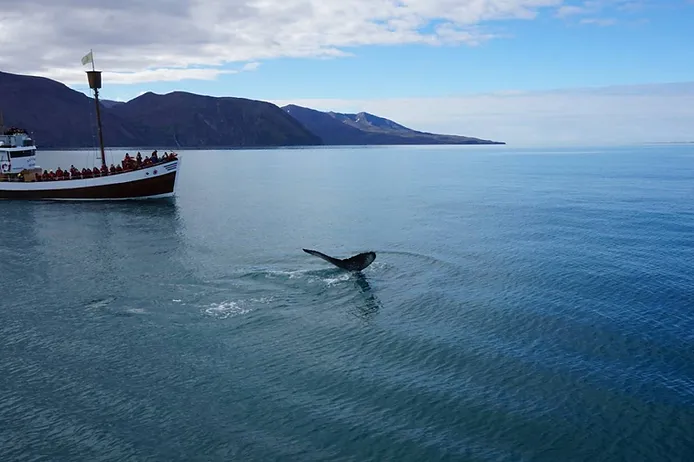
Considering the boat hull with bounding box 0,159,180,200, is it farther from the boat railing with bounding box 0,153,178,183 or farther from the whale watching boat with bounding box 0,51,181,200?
the boat railing with bounding box 0,153,178,183

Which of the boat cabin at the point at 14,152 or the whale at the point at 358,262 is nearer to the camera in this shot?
the whale at the point at 358,262

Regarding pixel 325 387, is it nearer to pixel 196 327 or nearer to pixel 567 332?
pixel 196 327

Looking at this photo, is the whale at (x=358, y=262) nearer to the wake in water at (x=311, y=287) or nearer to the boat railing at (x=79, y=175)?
the wake in water at (x=311, y=287)

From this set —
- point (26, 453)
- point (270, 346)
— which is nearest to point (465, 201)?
point (270, 346)

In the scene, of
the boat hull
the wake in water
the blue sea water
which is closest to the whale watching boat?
the boat hull

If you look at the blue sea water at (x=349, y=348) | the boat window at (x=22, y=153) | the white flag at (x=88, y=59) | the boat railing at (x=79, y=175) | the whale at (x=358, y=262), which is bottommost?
the blue sea water at (x=349, y=348)

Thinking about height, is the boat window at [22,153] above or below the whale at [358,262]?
above

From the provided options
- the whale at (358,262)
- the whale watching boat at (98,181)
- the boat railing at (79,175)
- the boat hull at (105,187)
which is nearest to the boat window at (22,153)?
the whale watching boat at (98,181)

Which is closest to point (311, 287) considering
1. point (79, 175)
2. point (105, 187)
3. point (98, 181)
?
point (105, 187)
